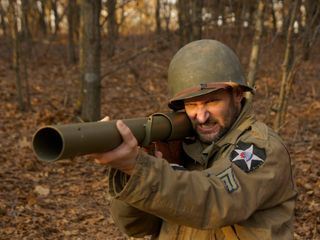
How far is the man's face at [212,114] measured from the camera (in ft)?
8.07

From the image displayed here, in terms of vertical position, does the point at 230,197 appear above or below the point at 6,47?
above

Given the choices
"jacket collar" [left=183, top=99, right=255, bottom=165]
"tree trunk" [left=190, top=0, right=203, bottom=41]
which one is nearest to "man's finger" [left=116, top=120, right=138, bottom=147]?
"jacket collar" [left=183, top=99, right=255, bottom=165]

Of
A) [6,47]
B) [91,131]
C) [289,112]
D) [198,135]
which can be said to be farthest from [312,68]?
[91,131]

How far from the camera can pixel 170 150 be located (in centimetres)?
258

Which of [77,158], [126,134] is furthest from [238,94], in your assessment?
[77,158]

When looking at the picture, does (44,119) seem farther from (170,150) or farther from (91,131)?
(91,131)

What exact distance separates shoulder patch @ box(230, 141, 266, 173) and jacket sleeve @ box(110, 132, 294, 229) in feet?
0.06

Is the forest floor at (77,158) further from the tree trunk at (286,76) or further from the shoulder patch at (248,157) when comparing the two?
the shoulder patch at (248,157)

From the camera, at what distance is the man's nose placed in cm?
246

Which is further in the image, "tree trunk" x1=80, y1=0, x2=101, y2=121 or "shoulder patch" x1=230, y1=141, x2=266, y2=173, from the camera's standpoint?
"tree trunk" x1=80, y1=0, x2=101, y2=121

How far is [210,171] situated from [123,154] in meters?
0.47

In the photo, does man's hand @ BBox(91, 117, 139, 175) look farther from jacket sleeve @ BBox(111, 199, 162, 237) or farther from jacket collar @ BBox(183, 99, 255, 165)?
jacket sleeve @ BBox(111, 199, 162, 237)

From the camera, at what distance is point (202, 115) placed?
96.8 inches

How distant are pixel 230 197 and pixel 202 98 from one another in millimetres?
624
